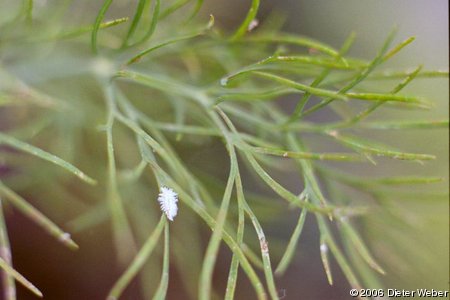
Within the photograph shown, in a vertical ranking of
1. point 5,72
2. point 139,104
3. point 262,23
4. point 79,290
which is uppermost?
point 262,23

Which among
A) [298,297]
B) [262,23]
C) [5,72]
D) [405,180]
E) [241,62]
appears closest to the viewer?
[405,180]

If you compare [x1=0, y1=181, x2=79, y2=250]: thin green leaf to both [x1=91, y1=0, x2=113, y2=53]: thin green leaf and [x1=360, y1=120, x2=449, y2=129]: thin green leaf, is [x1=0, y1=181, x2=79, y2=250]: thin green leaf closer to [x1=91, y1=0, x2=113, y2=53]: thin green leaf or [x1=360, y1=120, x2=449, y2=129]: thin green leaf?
[x1=91, y1=0, x2=113, y2=53]: thin green leaf

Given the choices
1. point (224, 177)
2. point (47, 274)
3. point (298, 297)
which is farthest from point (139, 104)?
point (298, 297)

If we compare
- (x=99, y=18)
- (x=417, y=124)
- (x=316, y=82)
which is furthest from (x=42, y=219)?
(x=417, y=124)

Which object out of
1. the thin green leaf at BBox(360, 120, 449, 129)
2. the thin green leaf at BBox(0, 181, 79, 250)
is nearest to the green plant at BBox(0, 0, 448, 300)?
the thin green leaf at BBox(360, 120, 449, 129)

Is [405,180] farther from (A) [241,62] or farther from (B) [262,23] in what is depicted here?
(B) [262,23]

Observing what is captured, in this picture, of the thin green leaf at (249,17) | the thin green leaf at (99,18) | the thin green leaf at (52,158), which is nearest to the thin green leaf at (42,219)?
the thin green leaf at (52,158)

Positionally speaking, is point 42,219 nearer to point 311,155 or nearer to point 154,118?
point 311,155

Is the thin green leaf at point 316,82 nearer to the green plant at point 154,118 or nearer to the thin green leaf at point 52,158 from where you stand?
the green plant at point 154,118
